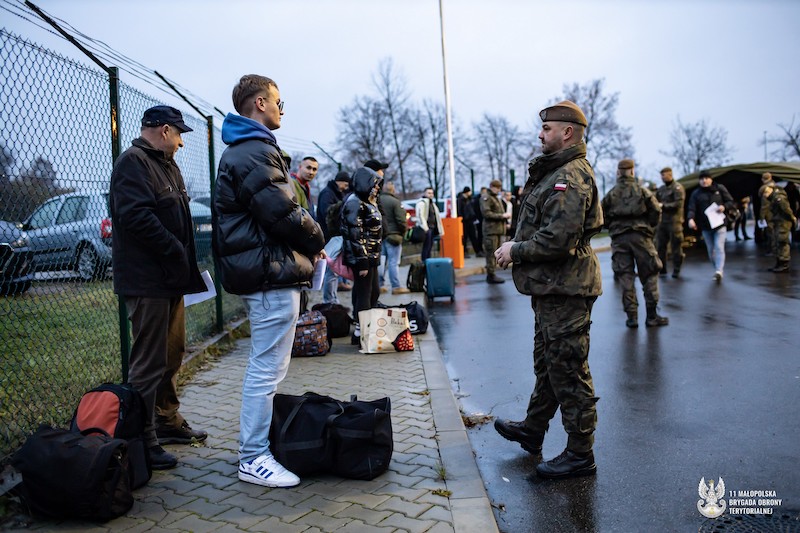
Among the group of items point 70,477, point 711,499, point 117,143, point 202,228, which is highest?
point 117,143

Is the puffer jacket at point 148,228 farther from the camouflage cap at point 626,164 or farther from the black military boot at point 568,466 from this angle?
the camouflage cap at point 626,164

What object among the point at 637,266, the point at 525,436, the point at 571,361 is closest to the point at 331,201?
the point at 637,266

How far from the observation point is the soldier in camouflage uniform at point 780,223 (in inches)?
571

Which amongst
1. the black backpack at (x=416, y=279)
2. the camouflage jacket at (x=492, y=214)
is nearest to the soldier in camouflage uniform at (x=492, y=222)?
the camouflage jacket at (x=492, y=214)

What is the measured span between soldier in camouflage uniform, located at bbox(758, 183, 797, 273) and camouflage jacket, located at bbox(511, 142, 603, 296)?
1235 centimetres

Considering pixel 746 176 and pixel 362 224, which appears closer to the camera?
pixel 362 224

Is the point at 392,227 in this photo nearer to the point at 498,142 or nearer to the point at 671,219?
the point at 671,219

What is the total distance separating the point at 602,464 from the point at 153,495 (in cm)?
258

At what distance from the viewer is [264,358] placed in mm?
3820

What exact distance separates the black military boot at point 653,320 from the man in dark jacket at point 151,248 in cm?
630

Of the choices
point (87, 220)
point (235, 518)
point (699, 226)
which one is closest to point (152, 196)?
point (87, 220)

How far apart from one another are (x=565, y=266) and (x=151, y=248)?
237 centimetres

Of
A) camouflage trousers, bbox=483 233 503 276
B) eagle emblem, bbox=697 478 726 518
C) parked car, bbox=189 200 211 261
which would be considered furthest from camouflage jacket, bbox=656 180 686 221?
eagle emblem, bbox=697 478 726 518

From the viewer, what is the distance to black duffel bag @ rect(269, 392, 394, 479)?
3854 millimetres
